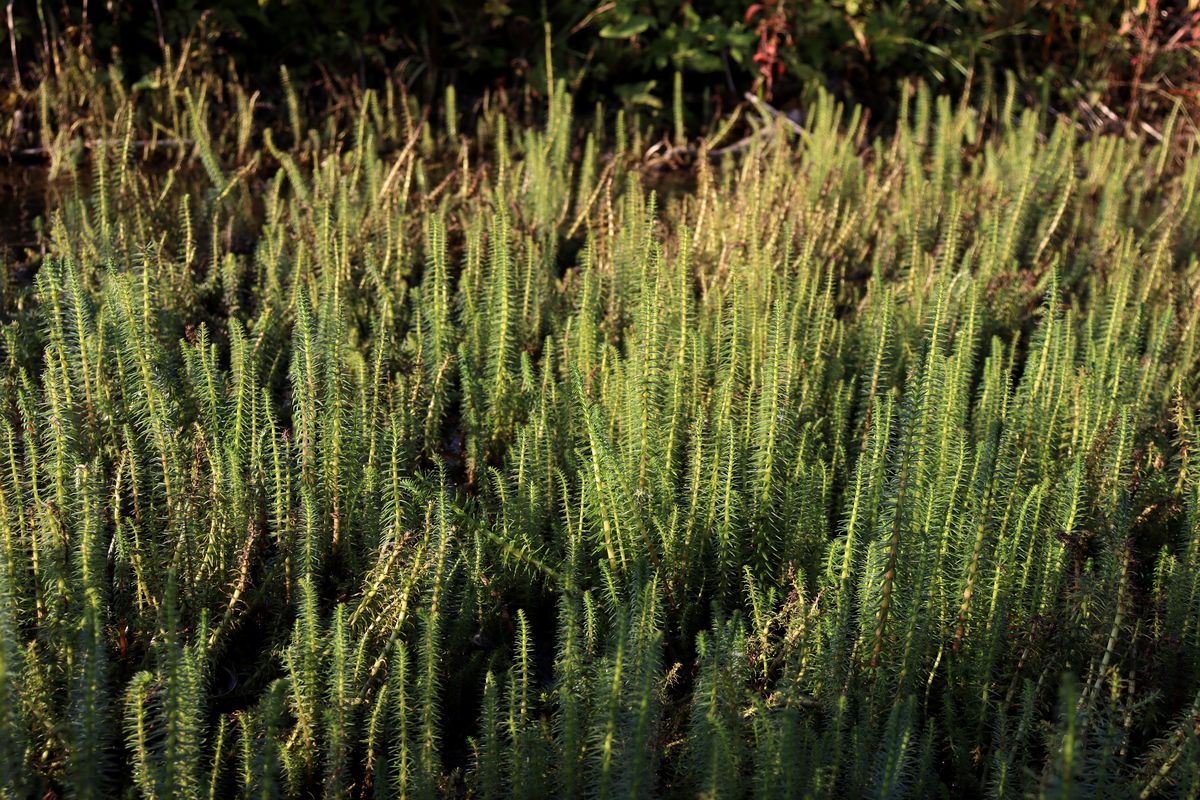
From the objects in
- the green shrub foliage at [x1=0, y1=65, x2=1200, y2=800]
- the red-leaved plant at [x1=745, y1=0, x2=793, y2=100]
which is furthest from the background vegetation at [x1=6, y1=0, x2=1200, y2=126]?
the green shrub foliage at [x1=0, y1=65, x2=1200, y2=800]

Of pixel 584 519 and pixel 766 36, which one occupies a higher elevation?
pixel 766 36

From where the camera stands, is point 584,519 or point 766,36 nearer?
point 584,519

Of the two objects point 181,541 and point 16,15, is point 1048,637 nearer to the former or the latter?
point 181,541

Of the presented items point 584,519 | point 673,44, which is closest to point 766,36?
point 673,44

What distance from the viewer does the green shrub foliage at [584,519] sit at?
1.86 m

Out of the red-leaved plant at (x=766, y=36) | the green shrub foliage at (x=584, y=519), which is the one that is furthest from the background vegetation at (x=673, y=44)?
the green shrub foliage at (x=584, y=519)

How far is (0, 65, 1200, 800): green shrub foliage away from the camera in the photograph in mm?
1864

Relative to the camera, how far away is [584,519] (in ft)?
8.34

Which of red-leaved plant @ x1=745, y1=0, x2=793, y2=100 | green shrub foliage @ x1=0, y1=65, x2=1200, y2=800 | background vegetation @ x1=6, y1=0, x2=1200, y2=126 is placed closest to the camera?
green shrub foliage @ x1=0, y1=65, x2=1200, y2=800

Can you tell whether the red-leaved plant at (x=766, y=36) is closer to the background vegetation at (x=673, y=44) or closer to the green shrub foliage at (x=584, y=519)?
the background vegetation at (x=673, y=44)

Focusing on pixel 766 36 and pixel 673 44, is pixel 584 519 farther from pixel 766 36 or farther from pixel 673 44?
pixel 766 36

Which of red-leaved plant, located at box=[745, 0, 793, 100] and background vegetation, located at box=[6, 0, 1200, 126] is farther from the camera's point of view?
red-leaved plant, located at box=[745, 0, 793, 100]

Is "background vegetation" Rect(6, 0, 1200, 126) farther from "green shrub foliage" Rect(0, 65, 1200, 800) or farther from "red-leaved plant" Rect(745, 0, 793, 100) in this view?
"green shrub foliage" Rect(0, 65, 1200, 800)

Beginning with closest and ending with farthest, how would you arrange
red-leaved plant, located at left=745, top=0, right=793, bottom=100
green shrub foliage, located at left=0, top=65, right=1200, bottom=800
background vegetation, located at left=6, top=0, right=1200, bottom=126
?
1. green shrub foliage, located at left=0, top=65, right=1200, bottom=800
2. background vegetation, located at left=6, top=0, right=1200, bottom=126
3. red-leaved plant, located at left=745, top=0, right=793, bottom=100
